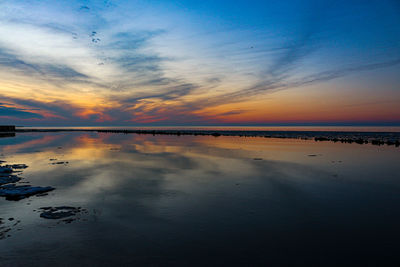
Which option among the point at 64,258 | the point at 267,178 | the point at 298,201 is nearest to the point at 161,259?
the point at 64,258

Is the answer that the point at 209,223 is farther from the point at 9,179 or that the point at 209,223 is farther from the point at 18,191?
the point at 9,179

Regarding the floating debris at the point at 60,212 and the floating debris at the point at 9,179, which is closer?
the floating debris at the point at 60,212

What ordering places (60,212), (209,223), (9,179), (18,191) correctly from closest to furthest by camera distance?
(209,223) < (60,212) < (18,191) < (9,179)

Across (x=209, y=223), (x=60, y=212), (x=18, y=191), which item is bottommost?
(x=209, y=223)

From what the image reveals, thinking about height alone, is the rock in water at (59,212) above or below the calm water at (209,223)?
above

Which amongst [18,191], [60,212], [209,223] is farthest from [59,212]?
[209,223]

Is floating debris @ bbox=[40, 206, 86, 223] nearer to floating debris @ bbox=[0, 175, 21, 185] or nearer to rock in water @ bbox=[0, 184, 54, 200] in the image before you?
rock in water @ bbox=[0, 184, 54, 200]

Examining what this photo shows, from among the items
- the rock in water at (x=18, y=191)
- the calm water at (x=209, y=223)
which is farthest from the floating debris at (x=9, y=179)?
the rock in water at (x=18, y=191)

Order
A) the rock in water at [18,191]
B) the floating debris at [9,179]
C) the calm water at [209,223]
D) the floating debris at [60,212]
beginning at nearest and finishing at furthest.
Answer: the calm water at [209,223] → the floating debris at [60,212] → the rock in water at [18,191] → the floating debris at [9,179]

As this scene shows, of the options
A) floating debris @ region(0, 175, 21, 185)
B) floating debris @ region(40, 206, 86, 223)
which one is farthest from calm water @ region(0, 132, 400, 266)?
floating debris @ region(0, 175, 21, 185)

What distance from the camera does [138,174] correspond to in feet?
58.7

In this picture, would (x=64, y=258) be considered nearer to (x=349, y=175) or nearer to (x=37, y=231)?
(x=37, y=231)

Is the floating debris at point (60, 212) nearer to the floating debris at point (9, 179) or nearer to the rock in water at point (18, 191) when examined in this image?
the rock in water at point (18, 191)

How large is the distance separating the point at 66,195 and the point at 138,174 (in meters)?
6.10
